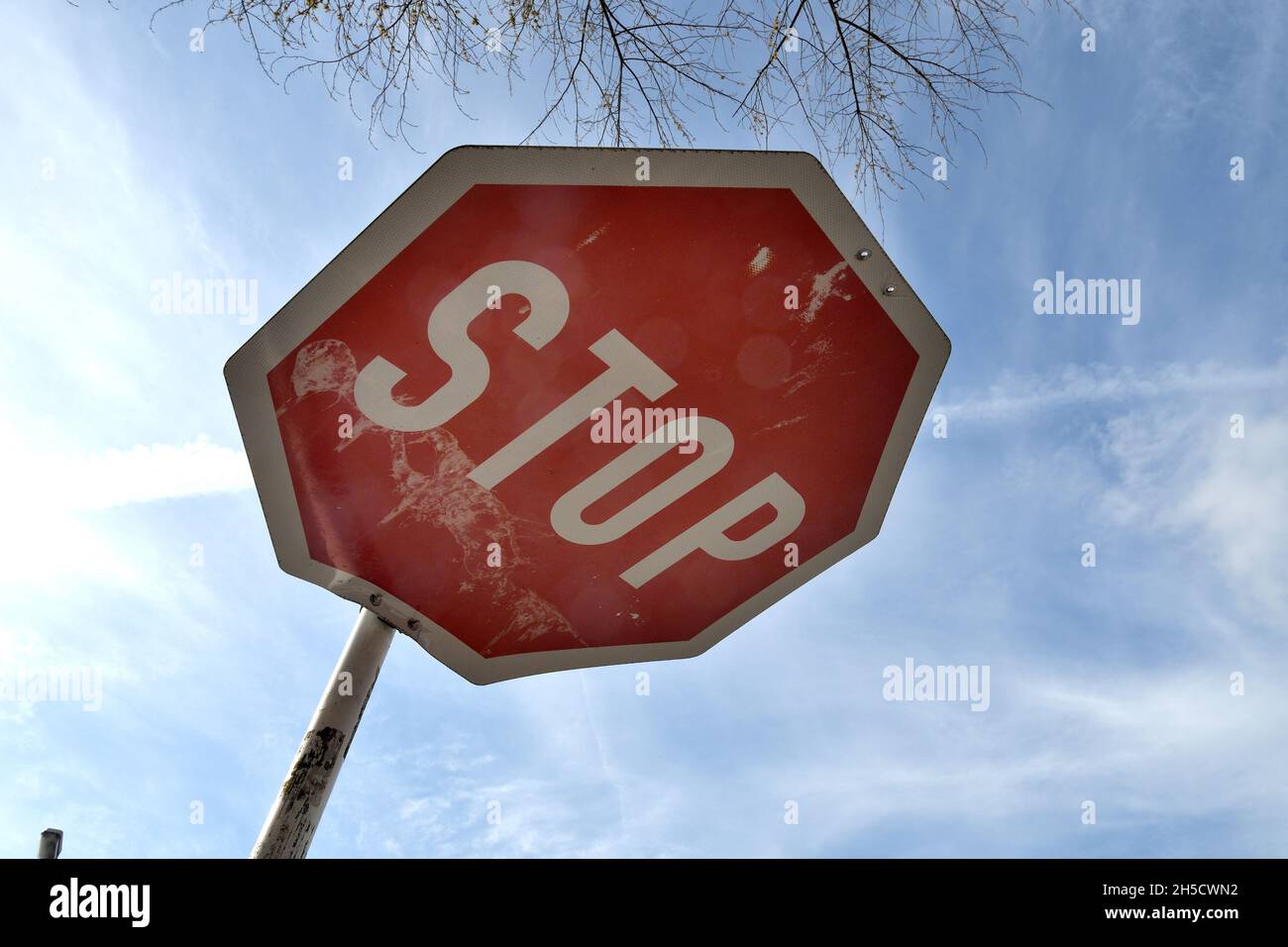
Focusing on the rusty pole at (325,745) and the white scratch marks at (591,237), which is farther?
the rusty pole at (325,745)

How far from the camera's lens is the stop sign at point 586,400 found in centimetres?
491

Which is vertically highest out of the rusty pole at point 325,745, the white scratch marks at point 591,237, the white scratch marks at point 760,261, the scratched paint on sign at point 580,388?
the white scratch marks at point 591,237

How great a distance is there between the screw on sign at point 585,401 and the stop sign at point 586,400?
0.05ft

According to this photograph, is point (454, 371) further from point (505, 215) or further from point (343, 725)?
point (343, 725)

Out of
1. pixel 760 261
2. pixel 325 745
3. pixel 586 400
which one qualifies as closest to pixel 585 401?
pixel 586 400

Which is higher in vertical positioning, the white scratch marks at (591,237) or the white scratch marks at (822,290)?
the white scratch marks at (591,237)

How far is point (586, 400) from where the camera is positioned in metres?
5.67

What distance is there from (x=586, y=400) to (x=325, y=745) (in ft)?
10.7

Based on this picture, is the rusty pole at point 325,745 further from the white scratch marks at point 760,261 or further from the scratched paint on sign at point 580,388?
the white scratch marks at point 760,261

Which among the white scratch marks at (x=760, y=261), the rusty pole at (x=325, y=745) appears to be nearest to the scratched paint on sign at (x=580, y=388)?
the white scratch marks at (x=760, y=261)

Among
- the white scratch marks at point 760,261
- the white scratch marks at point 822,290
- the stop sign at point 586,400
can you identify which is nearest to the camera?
the stop sign at point 586,400

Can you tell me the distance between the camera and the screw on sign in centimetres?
491

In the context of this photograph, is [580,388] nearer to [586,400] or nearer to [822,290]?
[586,400]
